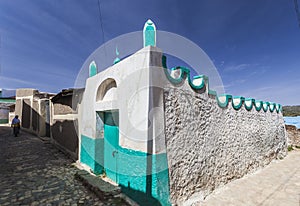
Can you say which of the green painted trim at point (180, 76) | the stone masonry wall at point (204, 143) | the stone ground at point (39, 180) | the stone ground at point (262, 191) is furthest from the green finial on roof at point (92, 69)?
the stone ground at point (262, 191)

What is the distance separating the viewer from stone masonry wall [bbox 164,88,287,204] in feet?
10.8

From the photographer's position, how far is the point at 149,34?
337cm

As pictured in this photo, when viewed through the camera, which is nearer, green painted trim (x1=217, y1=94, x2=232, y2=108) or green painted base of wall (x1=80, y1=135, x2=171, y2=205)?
green painted base of wall (x1=80, y1=135, x2=171, y2=205)

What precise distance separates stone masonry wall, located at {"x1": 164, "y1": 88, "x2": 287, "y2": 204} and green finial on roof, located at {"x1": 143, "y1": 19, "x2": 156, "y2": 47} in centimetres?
110

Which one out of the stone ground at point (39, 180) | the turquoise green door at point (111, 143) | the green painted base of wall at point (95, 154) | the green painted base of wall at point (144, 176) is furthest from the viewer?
the green painted base of wall at point (95, 154)

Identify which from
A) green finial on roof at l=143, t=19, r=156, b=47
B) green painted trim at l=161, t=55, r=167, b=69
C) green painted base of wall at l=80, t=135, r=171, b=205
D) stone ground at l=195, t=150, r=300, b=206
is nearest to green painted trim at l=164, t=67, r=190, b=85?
green painted trim at l=161, t=55, r=167, b=69

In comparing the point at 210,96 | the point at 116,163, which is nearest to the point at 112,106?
the point at 116,163

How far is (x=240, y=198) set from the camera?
4.06 m

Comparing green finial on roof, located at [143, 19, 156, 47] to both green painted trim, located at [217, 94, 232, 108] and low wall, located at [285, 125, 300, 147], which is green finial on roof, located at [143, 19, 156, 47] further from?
low wall, located at [285, 125, 300, 147]

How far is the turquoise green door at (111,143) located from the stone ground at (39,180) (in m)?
0.75

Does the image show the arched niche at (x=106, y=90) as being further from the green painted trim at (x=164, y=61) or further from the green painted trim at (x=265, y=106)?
the green painted trim at (x=265, y=106)

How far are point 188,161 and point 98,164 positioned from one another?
3083 mm

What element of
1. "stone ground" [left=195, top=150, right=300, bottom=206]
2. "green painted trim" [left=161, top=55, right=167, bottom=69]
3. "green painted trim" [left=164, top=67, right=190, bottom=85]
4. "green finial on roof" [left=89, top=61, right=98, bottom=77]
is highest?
"green finial on roof" [left=89, top=61, right=98, bottom=77]

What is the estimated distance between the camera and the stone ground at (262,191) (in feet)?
12.9
